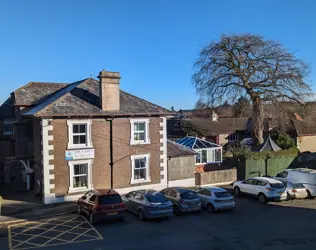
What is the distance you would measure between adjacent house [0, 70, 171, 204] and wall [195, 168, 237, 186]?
367 centimetres

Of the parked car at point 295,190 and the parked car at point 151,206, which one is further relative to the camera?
the parked car at point 295,190

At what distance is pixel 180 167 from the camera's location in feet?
88.1

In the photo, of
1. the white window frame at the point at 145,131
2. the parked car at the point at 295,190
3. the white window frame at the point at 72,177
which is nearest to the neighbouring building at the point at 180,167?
the white window frame at the point at 145,131

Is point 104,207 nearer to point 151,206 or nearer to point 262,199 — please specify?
point 151,206

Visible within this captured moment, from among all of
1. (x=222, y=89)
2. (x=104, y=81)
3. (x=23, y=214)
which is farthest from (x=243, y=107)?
(x=23, y=214)

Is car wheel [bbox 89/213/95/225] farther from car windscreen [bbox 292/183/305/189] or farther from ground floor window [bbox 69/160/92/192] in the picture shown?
car windscreen [bbox 292/183/305/189]

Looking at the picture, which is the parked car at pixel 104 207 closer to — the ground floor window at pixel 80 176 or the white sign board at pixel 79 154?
the ground floor window at pixel 80 176

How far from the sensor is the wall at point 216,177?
27612mm

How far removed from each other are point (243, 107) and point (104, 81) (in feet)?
75.6

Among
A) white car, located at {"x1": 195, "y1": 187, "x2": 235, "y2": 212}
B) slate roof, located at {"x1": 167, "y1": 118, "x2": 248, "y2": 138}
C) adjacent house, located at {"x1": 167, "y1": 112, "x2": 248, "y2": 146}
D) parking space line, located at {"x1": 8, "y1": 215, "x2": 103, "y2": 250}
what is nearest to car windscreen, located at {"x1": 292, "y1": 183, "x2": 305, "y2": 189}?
white car, located at {"x1": 195, "y1": 187, "x2": 235, "y2": 212}

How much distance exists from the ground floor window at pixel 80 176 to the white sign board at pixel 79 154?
1.01 feet

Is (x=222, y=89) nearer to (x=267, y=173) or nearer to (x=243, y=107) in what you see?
(x=243, y=107)

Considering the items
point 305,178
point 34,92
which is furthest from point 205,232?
point 34,92

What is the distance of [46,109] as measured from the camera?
20562 millimetres
